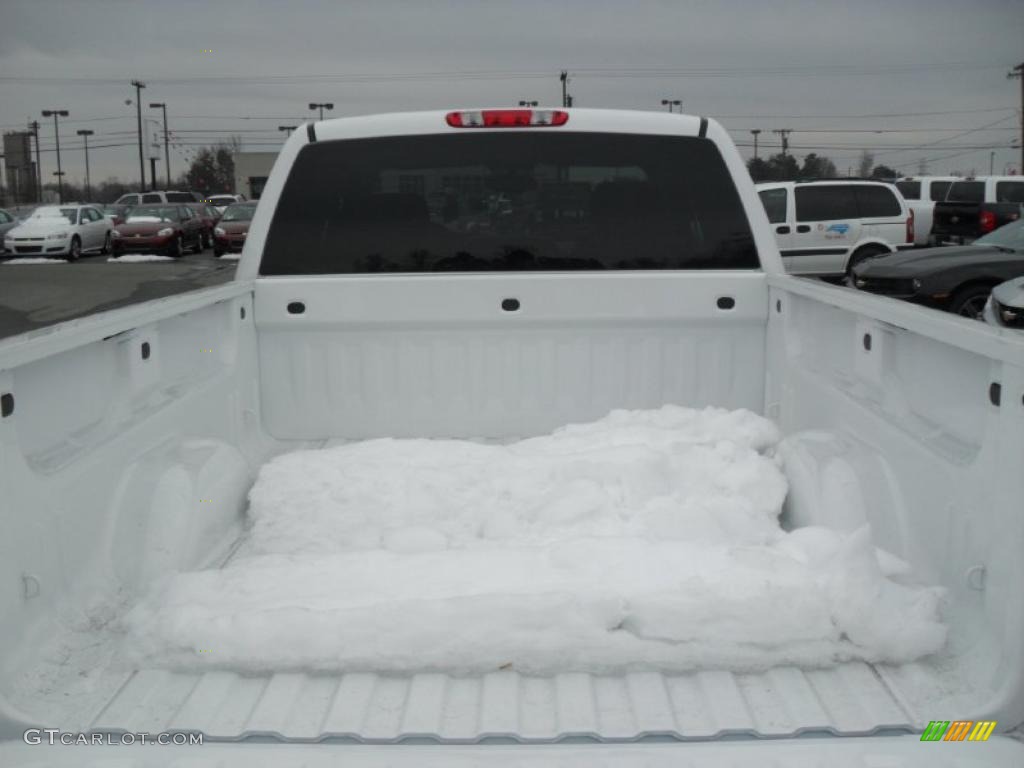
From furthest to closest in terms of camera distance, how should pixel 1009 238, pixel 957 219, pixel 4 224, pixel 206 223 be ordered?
pixel 206 223
pixel 4 224
pixel 957 219
pixel 1009 238

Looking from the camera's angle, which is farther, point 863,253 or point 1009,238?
point 863,253

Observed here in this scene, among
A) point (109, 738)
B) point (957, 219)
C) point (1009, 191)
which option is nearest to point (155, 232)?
point (957, 219)

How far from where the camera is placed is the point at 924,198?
28.3 meters

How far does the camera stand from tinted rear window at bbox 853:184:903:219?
20406mm

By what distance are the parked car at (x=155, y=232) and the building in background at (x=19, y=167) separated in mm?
74618

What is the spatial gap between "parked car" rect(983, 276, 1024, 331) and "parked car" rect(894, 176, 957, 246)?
1178 centimetres

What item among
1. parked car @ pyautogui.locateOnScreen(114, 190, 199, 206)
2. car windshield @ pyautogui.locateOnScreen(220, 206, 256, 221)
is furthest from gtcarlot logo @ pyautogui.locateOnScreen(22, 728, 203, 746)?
parked car @ pyautogui.locateOnScreen(114, 190, 199, 206)

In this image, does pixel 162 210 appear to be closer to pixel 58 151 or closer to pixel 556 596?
→ pixel 556 596

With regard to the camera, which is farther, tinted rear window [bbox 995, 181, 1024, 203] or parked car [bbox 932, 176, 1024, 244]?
tinted rear window [bbox 995, 181, 1024, 203]

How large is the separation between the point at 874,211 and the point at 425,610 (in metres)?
19.7

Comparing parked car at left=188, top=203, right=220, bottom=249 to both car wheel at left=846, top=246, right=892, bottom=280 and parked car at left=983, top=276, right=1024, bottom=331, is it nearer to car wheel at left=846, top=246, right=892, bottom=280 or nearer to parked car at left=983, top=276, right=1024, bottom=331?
car wheel at left=846, top=246, right=892, bottom=280

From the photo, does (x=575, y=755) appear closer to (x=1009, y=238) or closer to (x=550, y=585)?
(x=550, y=585)

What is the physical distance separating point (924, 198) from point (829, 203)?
9343 millimetres

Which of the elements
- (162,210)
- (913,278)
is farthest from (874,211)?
(162,210)
